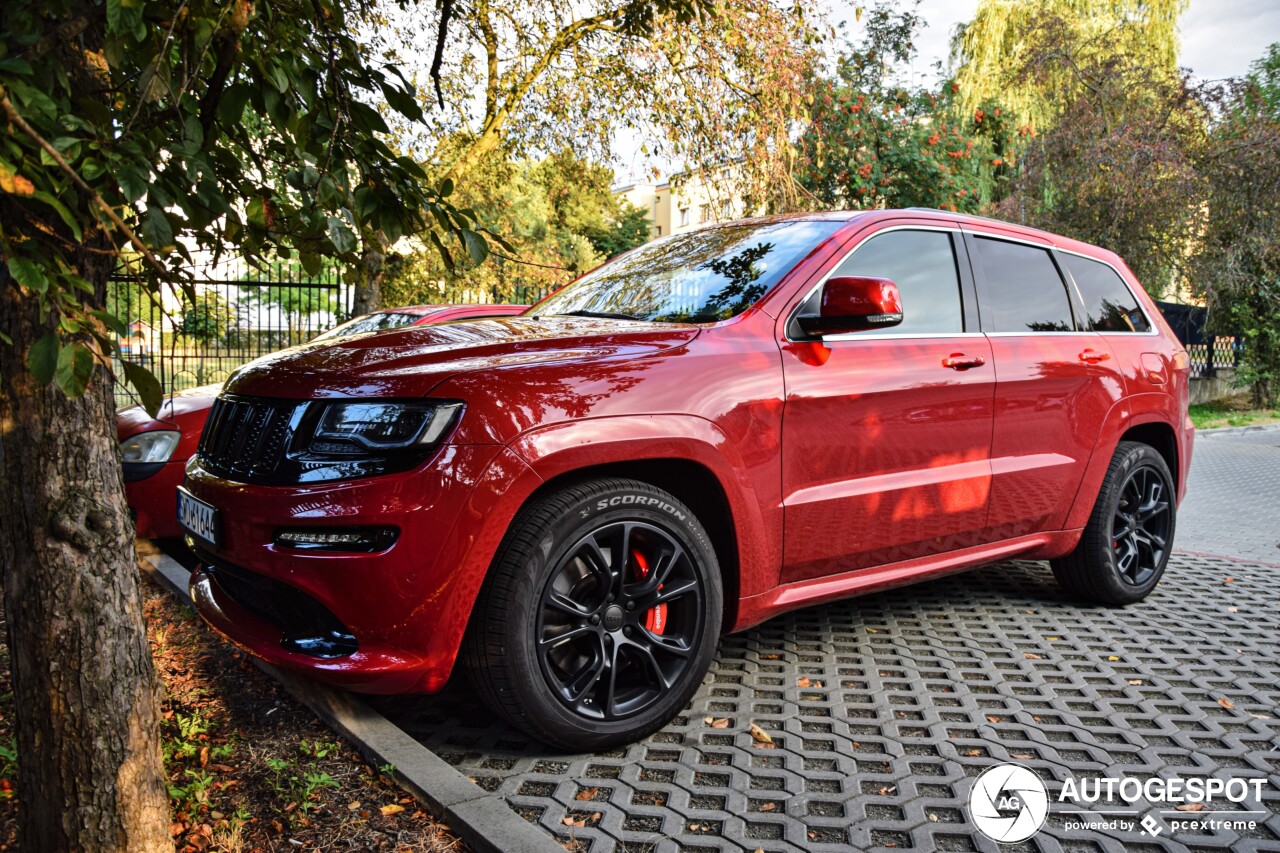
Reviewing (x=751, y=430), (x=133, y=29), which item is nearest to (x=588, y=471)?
(x=751, y=430)

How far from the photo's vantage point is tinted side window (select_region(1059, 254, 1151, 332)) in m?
4.86

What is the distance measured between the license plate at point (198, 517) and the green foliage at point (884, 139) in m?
14.0

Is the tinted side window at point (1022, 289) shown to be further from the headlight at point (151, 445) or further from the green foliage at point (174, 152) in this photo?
the headlight at point (151, 445)

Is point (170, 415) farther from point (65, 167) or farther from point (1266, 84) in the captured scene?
point (1266, 84)

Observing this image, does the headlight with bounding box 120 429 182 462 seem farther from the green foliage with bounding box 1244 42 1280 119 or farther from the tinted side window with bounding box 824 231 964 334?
the green foliage with bounding box 1244 42 1280 119

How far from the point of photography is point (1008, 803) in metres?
2.79

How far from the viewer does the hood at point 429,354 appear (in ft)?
9.41

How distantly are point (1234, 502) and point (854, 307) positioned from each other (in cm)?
738

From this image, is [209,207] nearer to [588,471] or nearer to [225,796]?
[588,471]

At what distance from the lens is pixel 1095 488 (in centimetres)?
468

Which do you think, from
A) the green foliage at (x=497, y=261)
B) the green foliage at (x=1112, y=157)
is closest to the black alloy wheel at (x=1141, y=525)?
the green foliage at (x=497, y=261)

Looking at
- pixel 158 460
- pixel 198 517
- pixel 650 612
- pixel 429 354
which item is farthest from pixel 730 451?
pixel 158 460

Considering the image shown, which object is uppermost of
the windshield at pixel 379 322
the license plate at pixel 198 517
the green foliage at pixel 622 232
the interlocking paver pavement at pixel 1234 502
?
the green foliage at pixel 622 232

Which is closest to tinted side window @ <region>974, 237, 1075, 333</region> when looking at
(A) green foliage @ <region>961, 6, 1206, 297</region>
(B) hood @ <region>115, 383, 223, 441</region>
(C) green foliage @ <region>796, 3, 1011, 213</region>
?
(B) hood @ <region>115, 383, 223, 441</region>
